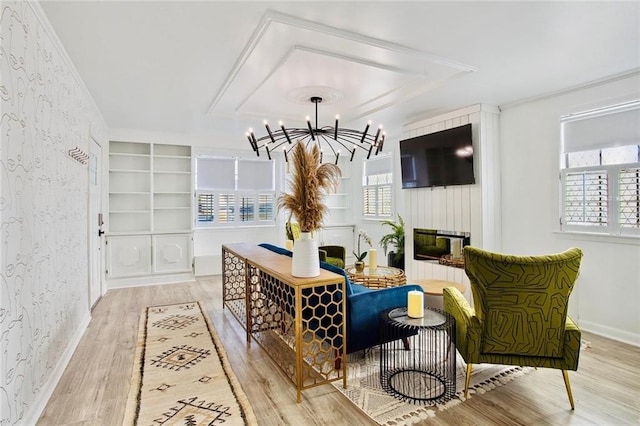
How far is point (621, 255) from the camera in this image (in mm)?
3314

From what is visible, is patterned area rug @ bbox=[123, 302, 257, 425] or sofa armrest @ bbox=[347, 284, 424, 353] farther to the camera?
sofa armrest @ bbox=[347, 284, 424, 353]

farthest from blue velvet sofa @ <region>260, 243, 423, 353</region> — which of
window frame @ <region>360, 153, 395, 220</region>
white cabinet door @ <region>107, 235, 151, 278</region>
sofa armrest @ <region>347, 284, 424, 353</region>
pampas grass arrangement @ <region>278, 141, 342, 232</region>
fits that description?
white cabinet door @ <region>107, 235, 151, 278</region>

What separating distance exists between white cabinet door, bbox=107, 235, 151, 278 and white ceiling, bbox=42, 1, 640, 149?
2.30 metres

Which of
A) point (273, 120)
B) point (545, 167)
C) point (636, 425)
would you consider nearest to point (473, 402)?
point (636, 425)

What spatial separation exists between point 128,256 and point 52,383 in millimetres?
3428

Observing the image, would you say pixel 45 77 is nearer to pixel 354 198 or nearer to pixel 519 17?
pixel 519 17

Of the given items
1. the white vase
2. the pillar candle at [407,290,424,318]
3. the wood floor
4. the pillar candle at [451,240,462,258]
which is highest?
the white vase

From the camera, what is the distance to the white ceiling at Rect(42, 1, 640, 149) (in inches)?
86.6

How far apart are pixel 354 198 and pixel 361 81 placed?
13.8ft

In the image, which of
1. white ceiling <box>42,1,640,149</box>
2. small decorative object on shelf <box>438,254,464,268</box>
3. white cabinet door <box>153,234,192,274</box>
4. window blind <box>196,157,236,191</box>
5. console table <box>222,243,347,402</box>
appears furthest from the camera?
window blind <box>196,157,236,191</box>

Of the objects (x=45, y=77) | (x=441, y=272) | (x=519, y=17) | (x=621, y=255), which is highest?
(x=519, y=17)

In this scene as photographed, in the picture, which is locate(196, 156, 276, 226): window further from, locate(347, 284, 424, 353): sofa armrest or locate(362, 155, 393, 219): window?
locate(347, 284, 424, 353): sofa armrest

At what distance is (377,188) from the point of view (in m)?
6.81

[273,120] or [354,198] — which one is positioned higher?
[273,120]
